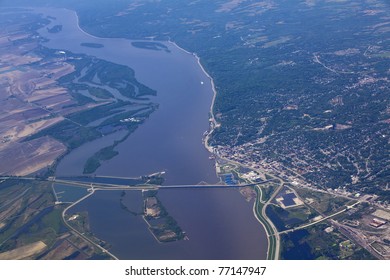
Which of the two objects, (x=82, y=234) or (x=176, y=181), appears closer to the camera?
(x=82, y=234)

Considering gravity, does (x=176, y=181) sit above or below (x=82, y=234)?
below

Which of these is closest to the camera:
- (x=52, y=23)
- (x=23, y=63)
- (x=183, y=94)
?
(x=183, y=94)

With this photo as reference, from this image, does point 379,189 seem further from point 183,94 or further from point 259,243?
point 183,94

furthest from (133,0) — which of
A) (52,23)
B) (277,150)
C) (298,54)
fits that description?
(277,150)

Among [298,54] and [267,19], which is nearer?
[298,54]

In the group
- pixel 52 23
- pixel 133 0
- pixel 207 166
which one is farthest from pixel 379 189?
pixel 133 0

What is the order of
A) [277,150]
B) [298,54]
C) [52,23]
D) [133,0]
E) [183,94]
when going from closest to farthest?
[277,150]
[183,94]
[298,54]
[52,23]
[133,0]
